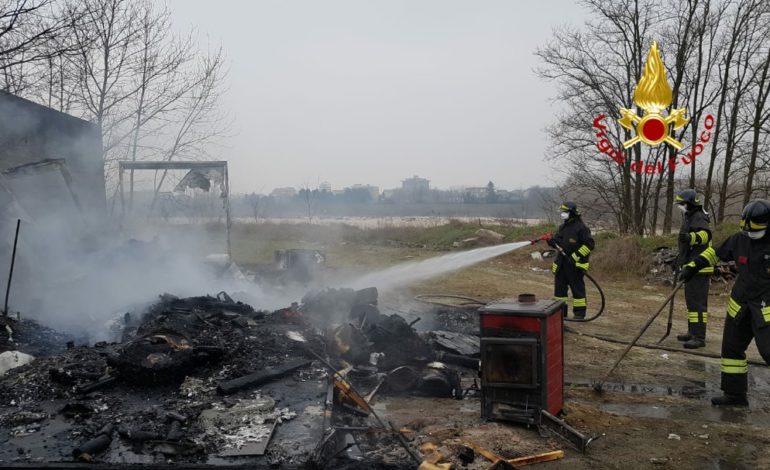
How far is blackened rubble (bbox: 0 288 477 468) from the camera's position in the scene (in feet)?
12.6

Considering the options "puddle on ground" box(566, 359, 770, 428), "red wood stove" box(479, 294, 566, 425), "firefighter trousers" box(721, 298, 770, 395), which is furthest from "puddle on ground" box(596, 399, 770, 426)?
"red wood stove" box(479, 294, 566, 425)

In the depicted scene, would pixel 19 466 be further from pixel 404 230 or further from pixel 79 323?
pixel 404 230

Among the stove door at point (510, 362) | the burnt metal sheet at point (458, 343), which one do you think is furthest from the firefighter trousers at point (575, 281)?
the stove door at point (510, 362)

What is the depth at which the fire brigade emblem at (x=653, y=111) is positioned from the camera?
1818 cm

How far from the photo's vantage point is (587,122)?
64.8 feet

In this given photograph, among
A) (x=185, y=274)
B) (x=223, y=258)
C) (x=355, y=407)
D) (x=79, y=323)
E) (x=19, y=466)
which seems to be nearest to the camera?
(x=19, y=466)

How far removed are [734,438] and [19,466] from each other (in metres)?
5.54

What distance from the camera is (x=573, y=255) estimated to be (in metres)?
8.52

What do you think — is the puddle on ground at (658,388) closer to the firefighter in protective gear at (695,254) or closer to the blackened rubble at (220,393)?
the blackened rubble at (220,393)

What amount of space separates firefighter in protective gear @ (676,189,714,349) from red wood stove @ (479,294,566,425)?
13.1 feet

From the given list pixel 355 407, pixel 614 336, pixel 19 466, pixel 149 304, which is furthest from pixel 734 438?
pixel 149 304

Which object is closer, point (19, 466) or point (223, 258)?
point (19, 466)

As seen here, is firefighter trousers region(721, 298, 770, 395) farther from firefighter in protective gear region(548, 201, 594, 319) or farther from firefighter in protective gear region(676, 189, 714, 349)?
firefighter in protective gear region(548, 201, 594, 319)

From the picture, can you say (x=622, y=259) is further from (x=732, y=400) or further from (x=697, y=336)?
(x=732, y=400)
